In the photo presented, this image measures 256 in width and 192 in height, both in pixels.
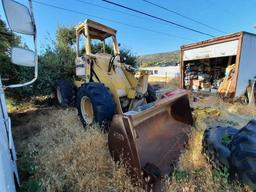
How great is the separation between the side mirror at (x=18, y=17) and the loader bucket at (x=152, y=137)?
42.0 inches

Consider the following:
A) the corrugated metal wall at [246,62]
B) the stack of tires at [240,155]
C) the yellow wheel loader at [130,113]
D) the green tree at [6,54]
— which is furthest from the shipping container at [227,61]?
the green tree at [6,54]

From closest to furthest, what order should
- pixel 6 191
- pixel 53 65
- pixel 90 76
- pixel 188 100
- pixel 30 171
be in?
pixel 6 191, pixel 30 171, pixel 188 100, pixel 90 76, pixel 53 65

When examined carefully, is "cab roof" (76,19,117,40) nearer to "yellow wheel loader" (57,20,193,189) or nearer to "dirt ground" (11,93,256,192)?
"yellow wheel loader" (57,20,193,189)

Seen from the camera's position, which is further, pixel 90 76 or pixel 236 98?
pixel 236 98

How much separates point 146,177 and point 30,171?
4.62 feet

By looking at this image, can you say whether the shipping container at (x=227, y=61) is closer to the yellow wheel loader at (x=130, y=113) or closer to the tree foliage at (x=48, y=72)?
the yellow wheel loader at (x=130, y=113)

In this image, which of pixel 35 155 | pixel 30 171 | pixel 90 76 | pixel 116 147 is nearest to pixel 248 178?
pixel 116 147

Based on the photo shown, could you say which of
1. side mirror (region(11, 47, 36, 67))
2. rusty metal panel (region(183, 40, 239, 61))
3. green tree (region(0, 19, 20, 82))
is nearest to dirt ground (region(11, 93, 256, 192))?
side mirror (region(11, 47, 36, 67))

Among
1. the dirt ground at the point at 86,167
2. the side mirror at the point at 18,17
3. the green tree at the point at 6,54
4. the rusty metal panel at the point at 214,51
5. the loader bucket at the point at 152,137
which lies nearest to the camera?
the side mirror at the point at 18,17

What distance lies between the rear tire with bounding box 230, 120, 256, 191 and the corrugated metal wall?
16.5 feet

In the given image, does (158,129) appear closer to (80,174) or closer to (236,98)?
(80,174)

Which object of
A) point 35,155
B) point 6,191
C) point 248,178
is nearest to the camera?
point 6,191

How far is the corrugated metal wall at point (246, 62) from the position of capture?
5217 millimetres

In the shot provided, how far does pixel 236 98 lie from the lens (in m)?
5.43
